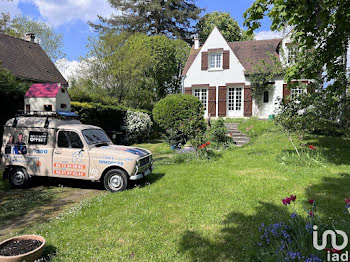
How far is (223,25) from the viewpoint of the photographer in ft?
107

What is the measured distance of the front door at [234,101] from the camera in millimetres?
21344

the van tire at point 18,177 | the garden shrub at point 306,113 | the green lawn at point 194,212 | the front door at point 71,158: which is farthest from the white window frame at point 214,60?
the van tire at point 18,177

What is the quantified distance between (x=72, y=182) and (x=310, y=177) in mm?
7088

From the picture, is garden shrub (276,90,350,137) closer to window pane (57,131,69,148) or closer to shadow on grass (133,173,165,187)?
shadow on grass (133,173,165,187)

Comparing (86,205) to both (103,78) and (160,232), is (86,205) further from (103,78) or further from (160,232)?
(103,78)

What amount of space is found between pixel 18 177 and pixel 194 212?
526 centimetres

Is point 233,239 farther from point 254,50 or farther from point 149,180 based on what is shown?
point 254,50

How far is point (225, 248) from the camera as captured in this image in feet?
11.9

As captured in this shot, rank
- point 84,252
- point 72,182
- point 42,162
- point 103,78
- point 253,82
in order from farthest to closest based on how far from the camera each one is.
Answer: point 253,82 → point 103,78 → point 72,182 → point 42,162 → point 84,252

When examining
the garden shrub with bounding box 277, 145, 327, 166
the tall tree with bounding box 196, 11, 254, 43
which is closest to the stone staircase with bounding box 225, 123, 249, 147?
the garden shrub with bounding box 277, 145, 327, 166

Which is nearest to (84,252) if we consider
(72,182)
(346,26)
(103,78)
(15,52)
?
(72,182)

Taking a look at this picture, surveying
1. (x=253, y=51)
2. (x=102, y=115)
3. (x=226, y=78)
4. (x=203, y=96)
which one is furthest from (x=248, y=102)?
(x=102, y=115)

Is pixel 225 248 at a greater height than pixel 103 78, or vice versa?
pixel 103 78

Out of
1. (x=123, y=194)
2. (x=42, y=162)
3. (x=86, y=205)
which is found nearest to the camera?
(x=86, y=205)
